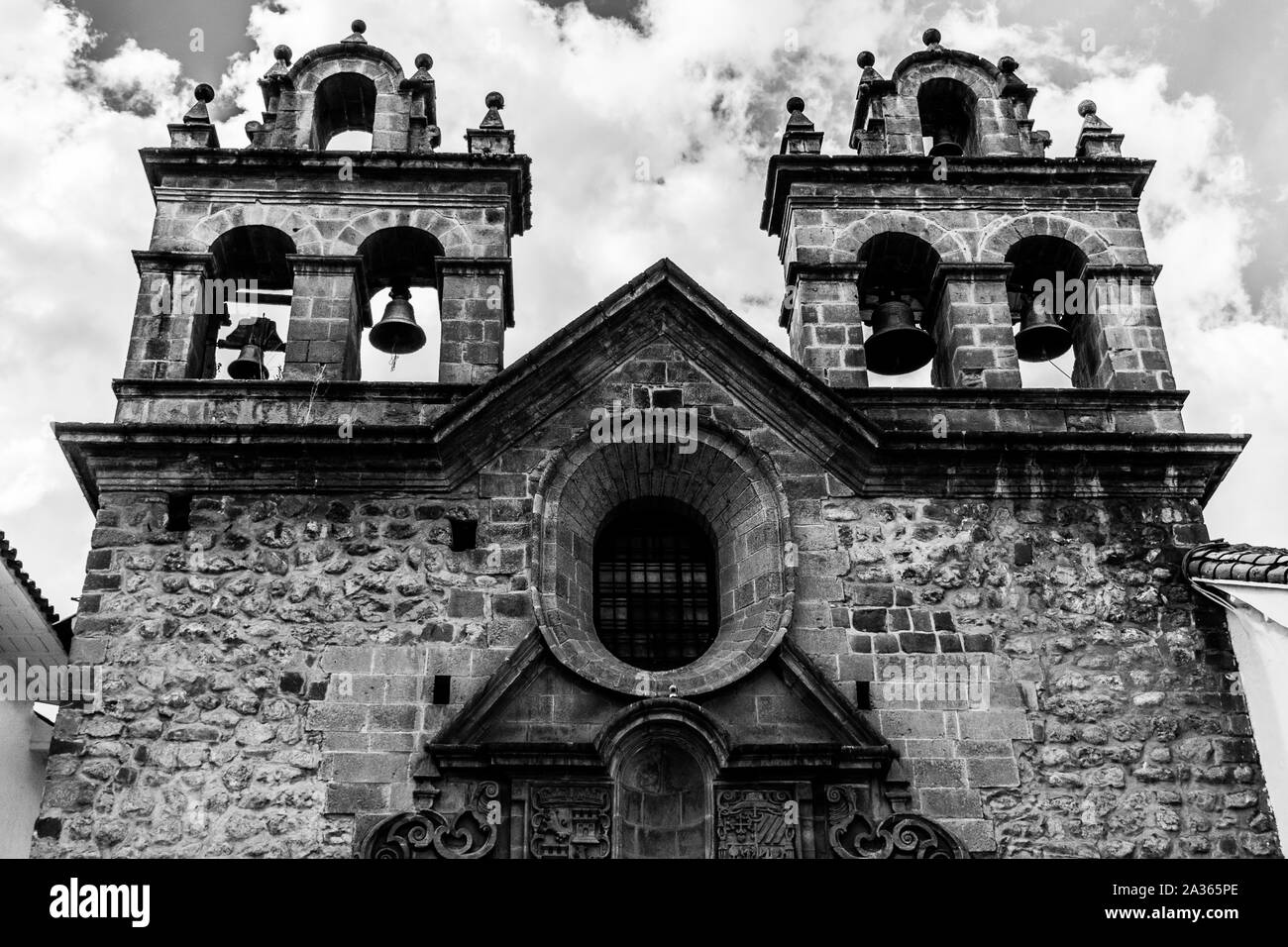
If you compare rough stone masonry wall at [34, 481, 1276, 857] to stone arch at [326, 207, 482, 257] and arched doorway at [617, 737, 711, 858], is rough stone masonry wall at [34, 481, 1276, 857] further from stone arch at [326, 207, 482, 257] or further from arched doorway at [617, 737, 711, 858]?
stone arch at [326, 207, 482, 257]

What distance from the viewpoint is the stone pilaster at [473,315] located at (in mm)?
12531

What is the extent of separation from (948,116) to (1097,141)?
63.0 inches

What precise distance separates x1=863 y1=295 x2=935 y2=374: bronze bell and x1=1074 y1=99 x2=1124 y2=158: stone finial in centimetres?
262

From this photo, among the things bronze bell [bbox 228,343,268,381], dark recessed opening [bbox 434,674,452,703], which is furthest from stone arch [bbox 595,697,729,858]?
bronze bell [bbox 228,343,268,381]

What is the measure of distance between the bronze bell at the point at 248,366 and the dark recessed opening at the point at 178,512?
1.67 metres

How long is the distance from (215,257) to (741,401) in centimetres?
513

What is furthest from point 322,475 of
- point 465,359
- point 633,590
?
point 633,590

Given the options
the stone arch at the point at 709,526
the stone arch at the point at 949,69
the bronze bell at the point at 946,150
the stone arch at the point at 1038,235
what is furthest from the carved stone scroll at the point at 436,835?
the stone arch at the point at 949,69

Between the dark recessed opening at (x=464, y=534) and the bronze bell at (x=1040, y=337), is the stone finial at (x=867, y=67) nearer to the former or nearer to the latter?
the bronze bell at (x=1040, y=337)

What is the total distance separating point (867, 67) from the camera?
1478 centimetres

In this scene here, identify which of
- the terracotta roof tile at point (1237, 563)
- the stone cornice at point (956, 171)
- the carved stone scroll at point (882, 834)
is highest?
the stone cornice at point (956, 171)
